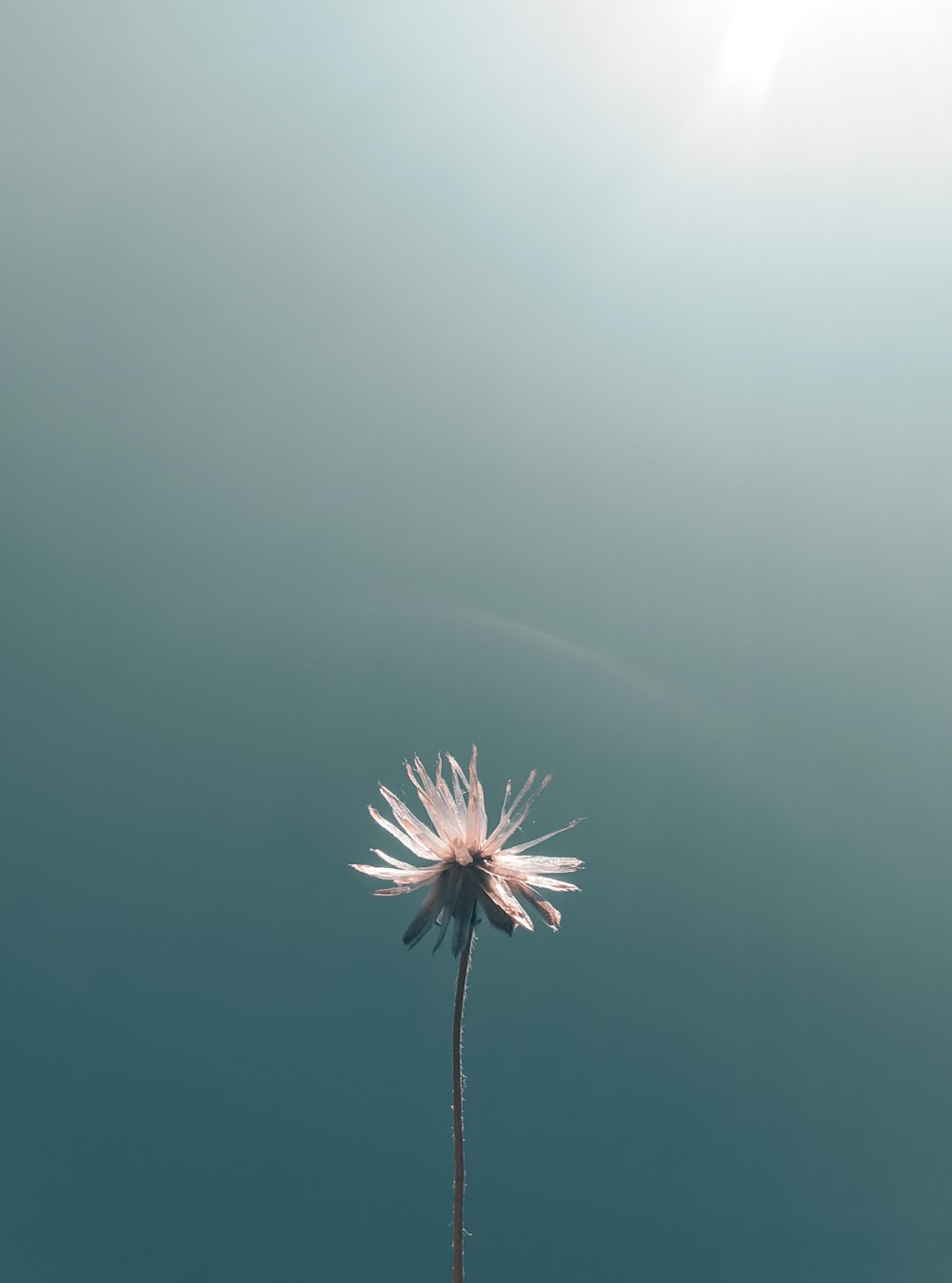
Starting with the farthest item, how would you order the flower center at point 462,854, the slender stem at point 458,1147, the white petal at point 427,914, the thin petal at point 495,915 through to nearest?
the flower center at point 462,854 → the white petal at point 427,914 → the thin petal at point 495,915 → the slender stem at point 458,1147

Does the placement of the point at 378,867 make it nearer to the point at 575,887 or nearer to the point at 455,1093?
the point at 575,887

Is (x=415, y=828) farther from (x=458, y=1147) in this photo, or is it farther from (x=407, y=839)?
(x=458, y=1147)

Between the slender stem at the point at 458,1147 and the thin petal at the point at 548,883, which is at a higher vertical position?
the thin petal at the point at 548,883

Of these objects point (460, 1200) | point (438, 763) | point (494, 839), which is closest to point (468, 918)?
point (494, 839)

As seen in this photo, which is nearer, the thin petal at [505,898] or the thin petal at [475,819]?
the thin petal at [505,898]

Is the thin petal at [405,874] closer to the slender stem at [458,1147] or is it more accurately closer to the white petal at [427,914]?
the white petal at [427,914]

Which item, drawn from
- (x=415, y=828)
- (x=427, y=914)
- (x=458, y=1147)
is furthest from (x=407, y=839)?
(x=458, y=1147)

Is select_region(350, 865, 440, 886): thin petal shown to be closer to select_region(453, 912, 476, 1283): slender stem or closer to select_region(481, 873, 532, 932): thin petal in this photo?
select_region(481, 873, 532, 932): thin petal

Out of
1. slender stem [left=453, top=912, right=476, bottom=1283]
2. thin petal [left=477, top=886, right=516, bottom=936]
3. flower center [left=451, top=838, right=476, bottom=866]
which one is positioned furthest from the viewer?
flower center [left=451, top=838, right=476, bottom=866]
